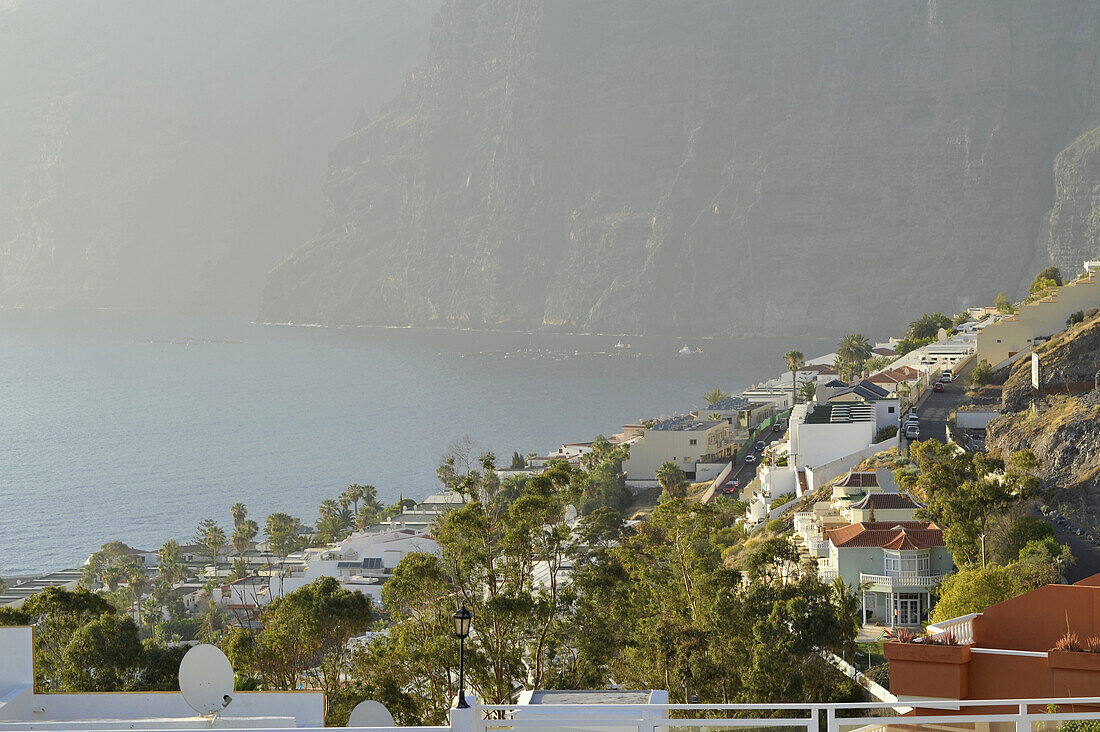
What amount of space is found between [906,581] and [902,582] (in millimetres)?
92

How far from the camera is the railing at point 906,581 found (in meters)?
24.5

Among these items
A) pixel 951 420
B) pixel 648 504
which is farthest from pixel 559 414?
pixel 951 420

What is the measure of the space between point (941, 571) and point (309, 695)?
18.6m

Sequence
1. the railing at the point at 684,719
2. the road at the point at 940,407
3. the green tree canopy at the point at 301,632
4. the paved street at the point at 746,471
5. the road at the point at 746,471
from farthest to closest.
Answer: the paved street at the point at 746,471
the road at the point at 746,471
the road at the point at 940,407
the green tree canopy at the point at 301,632
the railing at the point at 684,719

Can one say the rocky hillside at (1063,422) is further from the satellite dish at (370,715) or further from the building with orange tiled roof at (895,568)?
the satellite dish at (370,715)

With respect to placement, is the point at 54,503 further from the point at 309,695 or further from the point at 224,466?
the point at 309,695

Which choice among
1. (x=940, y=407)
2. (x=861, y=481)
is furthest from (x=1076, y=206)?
(x=861, y=481)

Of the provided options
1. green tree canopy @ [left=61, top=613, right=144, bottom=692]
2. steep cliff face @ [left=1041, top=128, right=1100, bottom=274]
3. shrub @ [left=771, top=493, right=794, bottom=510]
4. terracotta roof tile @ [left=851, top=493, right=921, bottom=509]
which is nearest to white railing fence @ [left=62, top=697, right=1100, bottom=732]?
green tree canopy @ [left=61, top=613, right=144, bottom=692]

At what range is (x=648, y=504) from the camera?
58125 millimetres

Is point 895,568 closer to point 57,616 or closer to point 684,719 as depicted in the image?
point 57,616

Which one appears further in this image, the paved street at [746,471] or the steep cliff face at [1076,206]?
the steep cliff face at [1076,206]

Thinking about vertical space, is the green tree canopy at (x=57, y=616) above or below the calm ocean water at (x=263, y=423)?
below

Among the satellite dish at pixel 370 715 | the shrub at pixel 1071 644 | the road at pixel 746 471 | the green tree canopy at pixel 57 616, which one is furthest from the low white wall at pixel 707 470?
the satellite dish at pixel 370 715

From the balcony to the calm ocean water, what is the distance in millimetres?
61095
